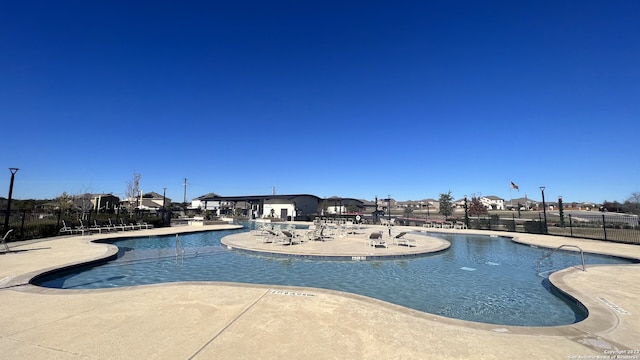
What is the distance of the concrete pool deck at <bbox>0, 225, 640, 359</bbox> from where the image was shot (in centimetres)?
355

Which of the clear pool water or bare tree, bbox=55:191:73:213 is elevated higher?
bare tree, bbox=55:191:73:213

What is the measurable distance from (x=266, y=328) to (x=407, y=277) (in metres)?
6.13

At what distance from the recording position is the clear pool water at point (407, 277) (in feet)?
20.9

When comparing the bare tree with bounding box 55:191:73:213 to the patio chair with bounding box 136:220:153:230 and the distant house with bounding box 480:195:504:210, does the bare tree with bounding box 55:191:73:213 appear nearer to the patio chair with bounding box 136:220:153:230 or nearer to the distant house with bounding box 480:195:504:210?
the patio chair with bounding box 136:220:153:230

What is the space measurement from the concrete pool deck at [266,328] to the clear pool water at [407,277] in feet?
4.07

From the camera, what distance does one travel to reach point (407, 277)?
9.08 meters

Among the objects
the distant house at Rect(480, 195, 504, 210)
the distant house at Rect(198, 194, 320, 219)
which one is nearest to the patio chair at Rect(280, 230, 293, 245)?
the distant house at Rect(198, 194, 320, 219)

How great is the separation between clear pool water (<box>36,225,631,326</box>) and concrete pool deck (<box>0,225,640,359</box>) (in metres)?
1.24

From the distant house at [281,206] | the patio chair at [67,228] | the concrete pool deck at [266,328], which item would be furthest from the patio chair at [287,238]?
the distant house at [281,206]

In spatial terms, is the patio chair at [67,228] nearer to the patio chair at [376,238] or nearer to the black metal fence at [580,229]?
the patio chair at [376,238]

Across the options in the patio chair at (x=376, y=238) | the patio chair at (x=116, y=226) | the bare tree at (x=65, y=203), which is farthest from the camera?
the bare tree at (x=65, y=203)

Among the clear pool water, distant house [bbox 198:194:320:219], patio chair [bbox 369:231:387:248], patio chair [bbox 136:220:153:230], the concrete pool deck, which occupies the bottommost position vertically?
the clear pool water

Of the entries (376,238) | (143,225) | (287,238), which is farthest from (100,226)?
(376,238)

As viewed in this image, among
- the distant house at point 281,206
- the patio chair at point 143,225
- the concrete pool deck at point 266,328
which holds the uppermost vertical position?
the distant house at point 281,206
